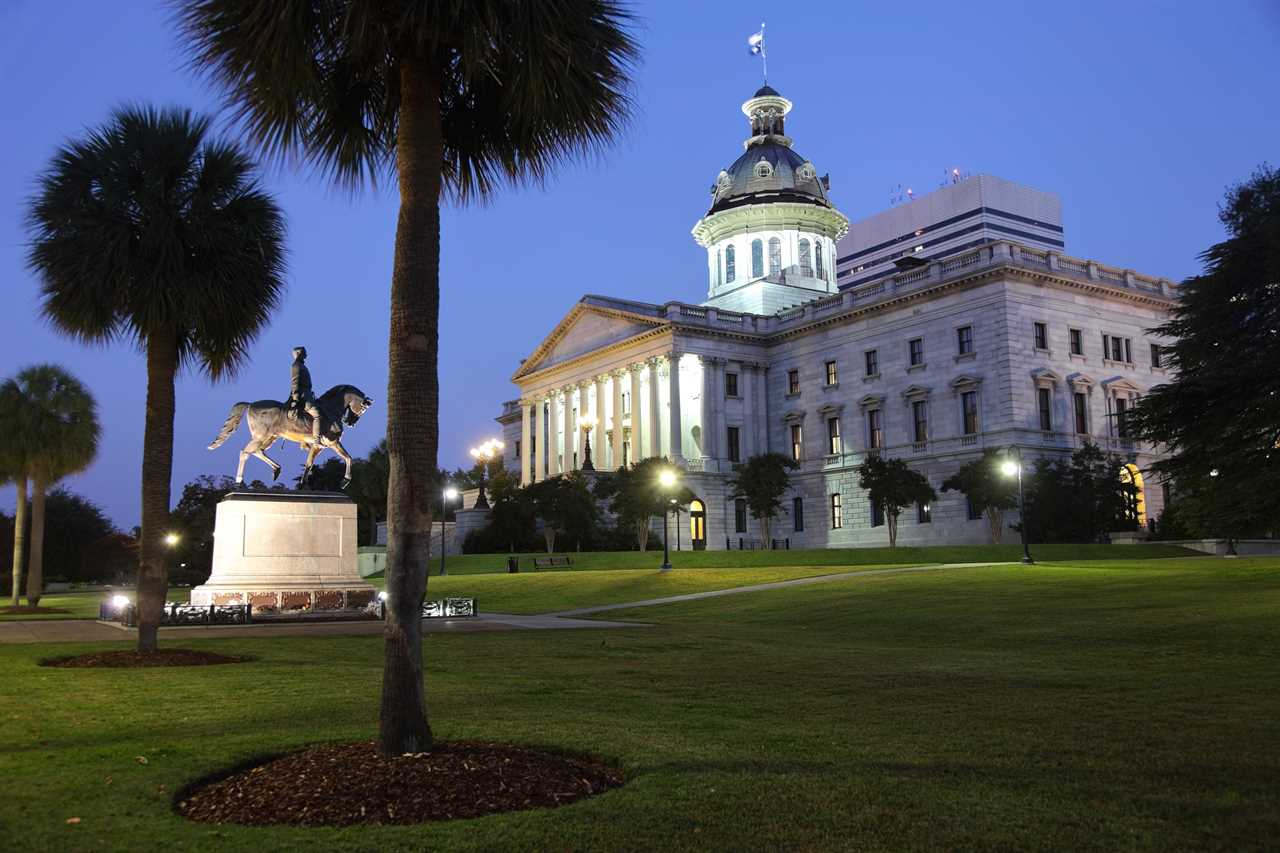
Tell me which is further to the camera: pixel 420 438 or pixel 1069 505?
pixel 1069 505

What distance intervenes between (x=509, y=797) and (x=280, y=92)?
6862mm

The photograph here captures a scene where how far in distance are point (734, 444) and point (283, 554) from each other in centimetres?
6480

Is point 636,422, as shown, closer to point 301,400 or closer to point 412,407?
point 301,400

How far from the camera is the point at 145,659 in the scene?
697 inches

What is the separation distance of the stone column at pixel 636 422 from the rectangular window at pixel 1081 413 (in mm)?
35626

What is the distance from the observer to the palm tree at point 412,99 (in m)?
8.95

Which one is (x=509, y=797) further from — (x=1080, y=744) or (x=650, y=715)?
(x=1080, y=744)

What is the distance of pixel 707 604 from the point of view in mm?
34875

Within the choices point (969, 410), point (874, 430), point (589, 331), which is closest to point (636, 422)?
point (589, 331)

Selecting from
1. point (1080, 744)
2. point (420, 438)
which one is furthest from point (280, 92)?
point (1080, 744)

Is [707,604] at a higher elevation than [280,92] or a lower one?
lower

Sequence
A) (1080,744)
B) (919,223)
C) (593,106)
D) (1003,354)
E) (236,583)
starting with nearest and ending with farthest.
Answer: (1080,744)
(593,106)
(236,583)
(1003,354)
(919,223)

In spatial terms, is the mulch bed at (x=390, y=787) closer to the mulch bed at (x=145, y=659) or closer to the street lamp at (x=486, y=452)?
the mulch bed at (x=145, y=659)

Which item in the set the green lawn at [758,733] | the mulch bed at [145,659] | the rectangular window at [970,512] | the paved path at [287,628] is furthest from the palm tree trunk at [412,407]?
the rectangular window at [970,512]
